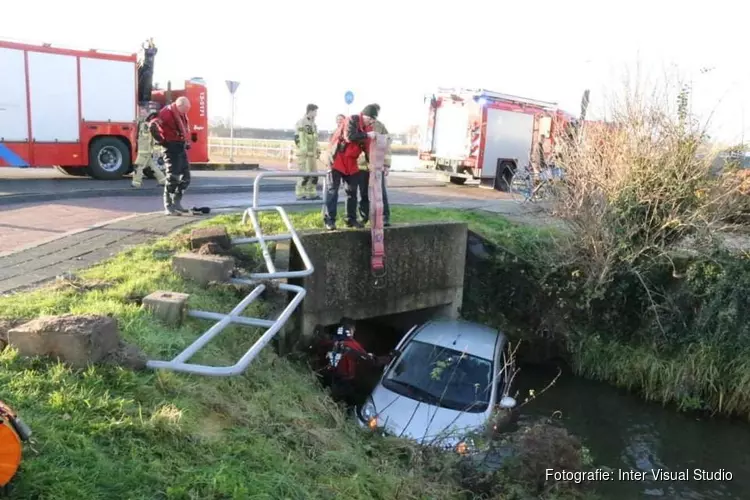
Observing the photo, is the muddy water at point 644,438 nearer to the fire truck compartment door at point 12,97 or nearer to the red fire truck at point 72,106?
the red fire truck at point 72,106

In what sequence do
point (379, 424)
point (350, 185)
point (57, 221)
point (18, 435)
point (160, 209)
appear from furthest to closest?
point (160, 209)
point (57, 221)
point (350, 185)
point (379, 424)
point (18, 435)

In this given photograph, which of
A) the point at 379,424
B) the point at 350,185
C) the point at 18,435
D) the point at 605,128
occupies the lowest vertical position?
the point at 379,424

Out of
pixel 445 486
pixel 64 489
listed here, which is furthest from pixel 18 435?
pixel 445 486

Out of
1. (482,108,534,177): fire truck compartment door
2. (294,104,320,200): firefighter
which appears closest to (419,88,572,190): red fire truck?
(482,108,534,177): fire truck compartment door

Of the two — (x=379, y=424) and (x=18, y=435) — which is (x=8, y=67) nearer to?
(x=379, y=424)

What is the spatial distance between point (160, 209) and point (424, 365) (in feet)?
18.1

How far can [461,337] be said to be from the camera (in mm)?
8070

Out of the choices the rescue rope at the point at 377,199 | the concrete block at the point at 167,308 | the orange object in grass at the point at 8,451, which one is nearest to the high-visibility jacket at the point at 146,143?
the rescue rope at the point at 377,199

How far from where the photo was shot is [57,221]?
8805mm

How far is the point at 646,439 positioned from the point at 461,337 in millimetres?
2834

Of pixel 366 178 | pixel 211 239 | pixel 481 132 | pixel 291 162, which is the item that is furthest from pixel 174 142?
pixel 291 162

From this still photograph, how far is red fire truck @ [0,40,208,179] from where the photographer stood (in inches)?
503

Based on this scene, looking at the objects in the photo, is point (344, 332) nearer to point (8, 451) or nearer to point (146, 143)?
point (8, 451)

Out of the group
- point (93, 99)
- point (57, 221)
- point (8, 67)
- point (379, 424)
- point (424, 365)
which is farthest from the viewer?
point (93, 99)
